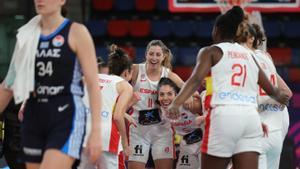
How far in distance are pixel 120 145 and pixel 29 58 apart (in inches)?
93.2

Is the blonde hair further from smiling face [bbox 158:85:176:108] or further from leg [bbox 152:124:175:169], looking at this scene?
leg [bbox 152:124:175:169]

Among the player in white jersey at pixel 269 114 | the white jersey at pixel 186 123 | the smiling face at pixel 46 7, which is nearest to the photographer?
the smiling face at pixel 46 7

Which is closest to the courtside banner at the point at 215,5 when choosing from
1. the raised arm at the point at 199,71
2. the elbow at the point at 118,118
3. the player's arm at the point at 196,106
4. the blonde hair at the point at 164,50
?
the blonde hair at the point at 164,50

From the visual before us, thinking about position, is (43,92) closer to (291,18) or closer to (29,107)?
(29,107)

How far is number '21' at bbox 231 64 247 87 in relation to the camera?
17.4 feet

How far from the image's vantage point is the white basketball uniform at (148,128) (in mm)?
8148

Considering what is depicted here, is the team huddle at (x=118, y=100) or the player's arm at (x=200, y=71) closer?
the team huddle at (x=118, y=100)

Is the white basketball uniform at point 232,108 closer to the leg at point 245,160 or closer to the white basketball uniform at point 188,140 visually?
the leg at point 245,160

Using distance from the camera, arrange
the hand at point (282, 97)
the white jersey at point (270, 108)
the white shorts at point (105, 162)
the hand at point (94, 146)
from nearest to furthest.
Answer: the hand at point (94, 146) < the hand at point (282, 97) < the white jersey at point (270, 108) < the white shorts at point (105, 162)

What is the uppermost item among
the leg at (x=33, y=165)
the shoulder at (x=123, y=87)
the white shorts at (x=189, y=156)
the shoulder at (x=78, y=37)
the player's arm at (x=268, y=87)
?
the shoulder at (x=78, y=37)

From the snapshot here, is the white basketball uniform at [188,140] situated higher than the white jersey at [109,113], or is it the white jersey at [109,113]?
the white jersey at [109,113]

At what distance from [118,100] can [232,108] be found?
4.92 ft

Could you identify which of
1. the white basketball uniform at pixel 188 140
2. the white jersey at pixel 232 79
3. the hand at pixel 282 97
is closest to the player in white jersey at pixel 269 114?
the hand at pixel 282 97

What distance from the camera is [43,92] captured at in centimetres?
452
